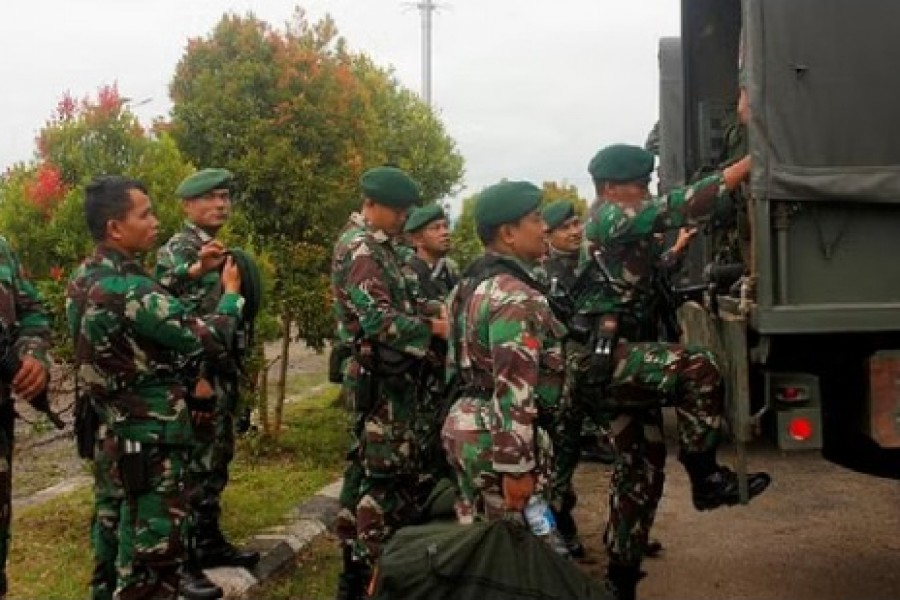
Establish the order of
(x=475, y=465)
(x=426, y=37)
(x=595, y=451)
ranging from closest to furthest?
(x=475, y=465)
(x=595, y=451)
(x=426, y=37)

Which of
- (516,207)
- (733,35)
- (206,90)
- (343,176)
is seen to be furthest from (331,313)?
(516,207)

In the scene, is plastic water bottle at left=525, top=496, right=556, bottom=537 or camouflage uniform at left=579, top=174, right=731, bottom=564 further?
camouflage uniform at left=579, top=174, right=731, bottom=564

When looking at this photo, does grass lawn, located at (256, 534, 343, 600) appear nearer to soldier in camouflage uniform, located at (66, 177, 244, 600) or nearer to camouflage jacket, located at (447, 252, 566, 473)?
soldier in camouflage uniform, located at (66, 177, 244, 600)

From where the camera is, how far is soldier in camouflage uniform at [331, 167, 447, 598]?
4.64 m

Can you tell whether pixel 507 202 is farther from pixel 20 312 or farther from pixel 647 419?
pixel 20 312

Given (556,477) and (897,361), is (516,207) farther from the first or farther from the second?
(556,477)

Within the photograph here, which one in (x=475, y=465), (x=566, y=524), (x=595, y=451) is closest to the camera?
(x=475, y=465)

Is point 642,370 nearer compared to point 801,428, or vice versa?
point 801,428

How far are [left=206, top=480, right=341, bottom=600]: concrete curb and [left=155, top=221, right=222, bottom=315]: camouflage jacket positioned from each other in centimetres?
122

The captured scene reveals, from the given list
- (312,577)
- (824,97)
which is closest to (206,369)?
(312,577)

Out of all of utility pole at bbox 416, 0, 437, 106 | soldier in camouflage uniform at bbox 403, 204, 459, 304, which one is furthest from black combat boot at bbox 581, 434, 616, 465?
utility pole at bbox 416, 0, 437, 106

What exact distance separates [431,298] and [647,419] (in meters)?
1.79

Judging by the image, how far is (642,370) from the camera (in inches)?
178

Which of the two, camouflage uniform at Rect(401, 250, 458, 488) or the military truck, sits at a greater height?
the military truck
